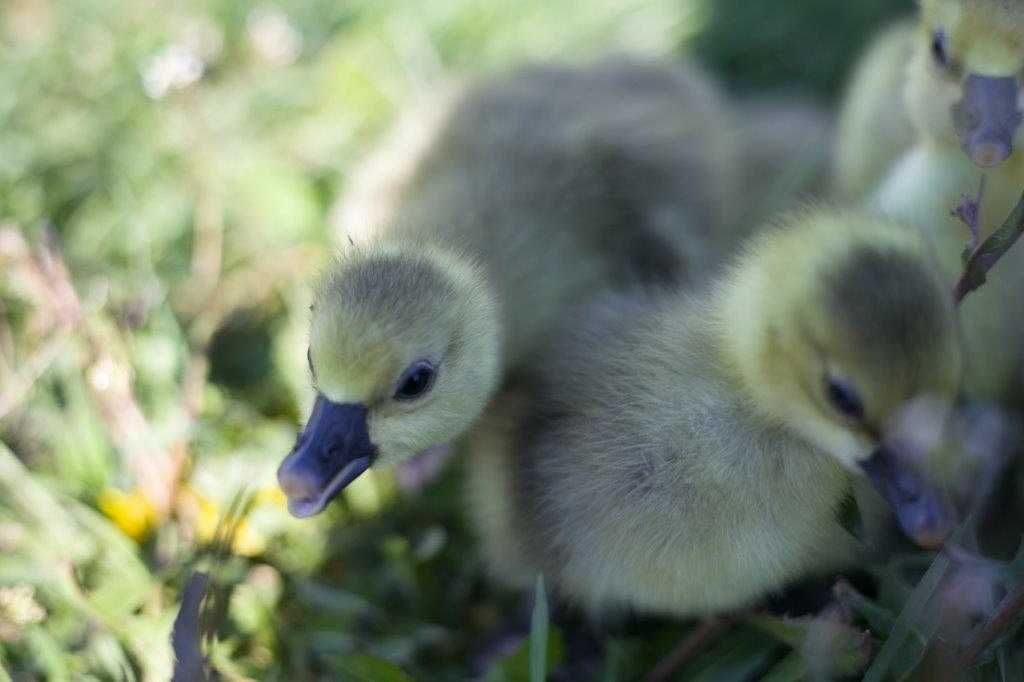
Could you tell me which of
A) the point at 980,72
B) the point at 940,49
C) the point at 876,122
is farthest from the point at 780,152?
the point at 980,72

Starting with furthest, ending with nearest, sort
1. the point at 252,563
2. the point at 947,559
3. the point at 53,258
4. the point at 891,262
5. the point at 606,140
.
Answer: the point at 606,140, the point at 53,258, the point at 252,563, the point at 947,559, the point at 891,262

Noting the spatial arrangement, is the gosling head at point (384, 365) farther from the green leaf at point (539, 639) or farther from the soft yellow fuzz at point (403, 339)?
the green leaf at point (539, 639)

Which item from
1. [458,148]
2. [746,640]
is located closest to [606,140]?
[458,148]

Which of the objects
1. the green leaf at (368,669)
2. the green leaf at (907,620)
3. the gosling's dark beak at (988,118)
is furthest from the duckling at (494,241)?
the green leaf at (907,620)

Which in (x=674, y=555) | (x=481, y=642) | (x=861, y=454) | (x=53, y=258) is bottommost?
(x=481, y=642)

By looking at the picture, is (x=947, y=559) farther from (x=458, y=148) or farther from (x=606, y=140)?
(x=458, y=148)

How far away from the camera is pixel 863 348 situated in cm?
124

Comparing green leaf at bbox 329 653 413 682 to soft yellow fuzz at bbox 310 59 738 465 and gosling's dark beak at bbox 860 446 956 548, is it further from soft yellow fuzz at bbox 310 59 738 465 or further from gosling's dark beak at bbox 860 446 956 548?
gosling's dark beak at bbox 860 446 956 548

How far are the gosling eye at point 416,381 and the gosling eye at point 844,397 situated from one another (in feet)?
1.73

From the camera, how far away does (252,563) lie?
185 centimetres

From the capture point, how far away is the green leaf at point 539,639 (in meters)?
1.44

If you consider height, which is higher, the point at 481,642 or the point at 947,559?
the point at 947,559

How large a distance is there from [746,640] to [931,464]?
43 cm

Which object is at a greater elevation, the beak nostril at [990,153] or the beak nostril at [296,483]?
the beak nostril at [296,483]
